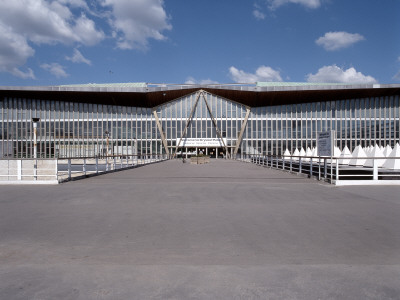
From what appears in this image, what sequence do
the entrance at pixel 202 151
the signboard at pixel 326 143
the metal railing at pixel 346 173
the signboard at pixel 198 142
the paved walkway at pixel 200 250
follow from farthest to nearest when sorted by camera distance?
the entrance at pixel 202 151
the signboard at pixel 198 142
the signboard at pixel 326 143
the metal railing at pixel 346 173
the paved walkway at pixel 200 250

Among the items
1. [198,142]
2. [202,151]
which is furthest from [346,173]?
[202,151]

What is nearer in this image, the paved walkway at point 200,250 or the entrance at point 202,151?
the paved walkway at point 200,250

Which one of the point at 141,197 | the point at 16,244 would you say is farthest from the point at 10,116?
the point at 16,244

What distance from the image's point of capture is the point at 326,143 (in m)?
14.9

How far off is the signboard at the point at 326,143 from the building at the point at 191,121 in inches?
1545

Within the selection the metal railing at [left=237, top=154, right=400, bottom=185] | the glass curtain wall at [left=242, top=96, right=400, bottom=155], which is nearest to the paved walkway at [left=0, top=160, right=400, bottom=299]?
the metal railing at [left=237, top=154, right=400, bottom=185]

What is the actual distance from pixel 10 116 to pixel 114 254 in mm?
61267

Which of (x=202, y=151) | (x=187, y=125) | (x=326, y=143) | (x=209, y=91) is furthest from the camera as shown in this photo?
(x=202, y=151)

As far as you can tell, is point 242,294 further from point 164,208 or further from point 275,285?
point 164,208

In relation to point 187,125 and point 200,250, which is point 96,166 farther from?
point 187,125

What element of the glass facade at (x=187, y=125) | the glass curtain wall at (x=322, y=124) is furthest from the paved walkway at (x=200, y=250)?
the glass curtain wall at (x=322, y=124)

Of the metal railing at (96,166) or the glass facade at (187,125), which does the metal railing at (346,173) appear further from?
the glass facade at (187,125)

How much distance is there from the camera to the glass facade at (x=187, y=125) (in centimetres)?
5547

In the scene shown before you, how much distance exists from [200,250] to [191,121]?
5365 cm
